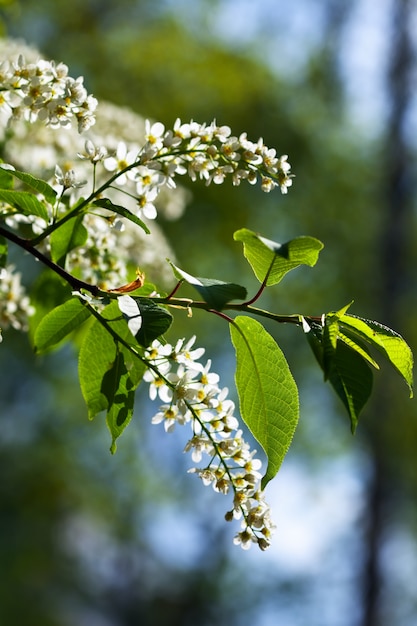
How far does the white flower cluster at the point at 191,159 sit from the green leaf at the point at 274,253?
0.37 ft

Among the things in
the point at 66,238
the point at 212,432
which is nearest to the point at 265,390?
the point at 212,432

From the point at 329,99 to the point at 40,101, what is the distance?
7155 mm

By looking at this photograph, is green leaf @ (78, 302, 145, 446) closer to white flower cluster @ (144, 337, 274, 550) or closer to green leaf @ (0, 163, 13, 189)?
white flower cluster @ (144, 337, 274, 550)

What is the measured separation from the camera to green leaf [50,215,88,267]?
90cm

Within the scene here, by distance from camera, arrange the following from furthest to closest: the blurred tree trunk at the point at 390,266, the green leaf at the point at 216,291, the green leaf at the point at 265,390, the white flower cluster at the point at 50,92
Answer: the blurred tree trunk at the point at 390,266 < the white flower cluster at the point at 50,92 < the green leaf at the point at 265,390 < the green leaf at the point at 216,291

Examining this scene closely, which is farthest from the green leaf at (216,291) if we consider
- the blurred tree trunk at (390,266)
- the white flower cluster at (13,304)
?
the blurred tree trunk at (390,266)

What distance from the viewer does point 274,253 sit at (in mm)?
712

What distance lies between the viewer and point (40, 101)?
864 mm

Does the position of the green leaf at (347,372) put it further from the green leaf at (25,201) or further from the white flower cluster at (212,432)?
the green leaf at (25,201)

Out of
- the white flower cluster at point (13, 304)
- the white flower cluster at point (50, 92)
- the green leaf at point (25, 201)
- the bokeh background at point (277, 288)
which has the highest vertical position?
the bokeh background at point (277, 288)

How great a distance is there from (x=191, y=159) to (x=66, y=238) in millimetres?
→ 175

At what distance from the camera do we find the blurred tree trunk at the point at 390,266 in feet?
19.6

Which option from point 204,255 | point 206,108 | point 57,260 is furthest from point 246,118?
point 57,260

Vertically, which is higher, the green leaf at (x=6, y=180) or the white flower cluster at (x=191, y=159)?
the white flower cluster at (x=191, y=159)
